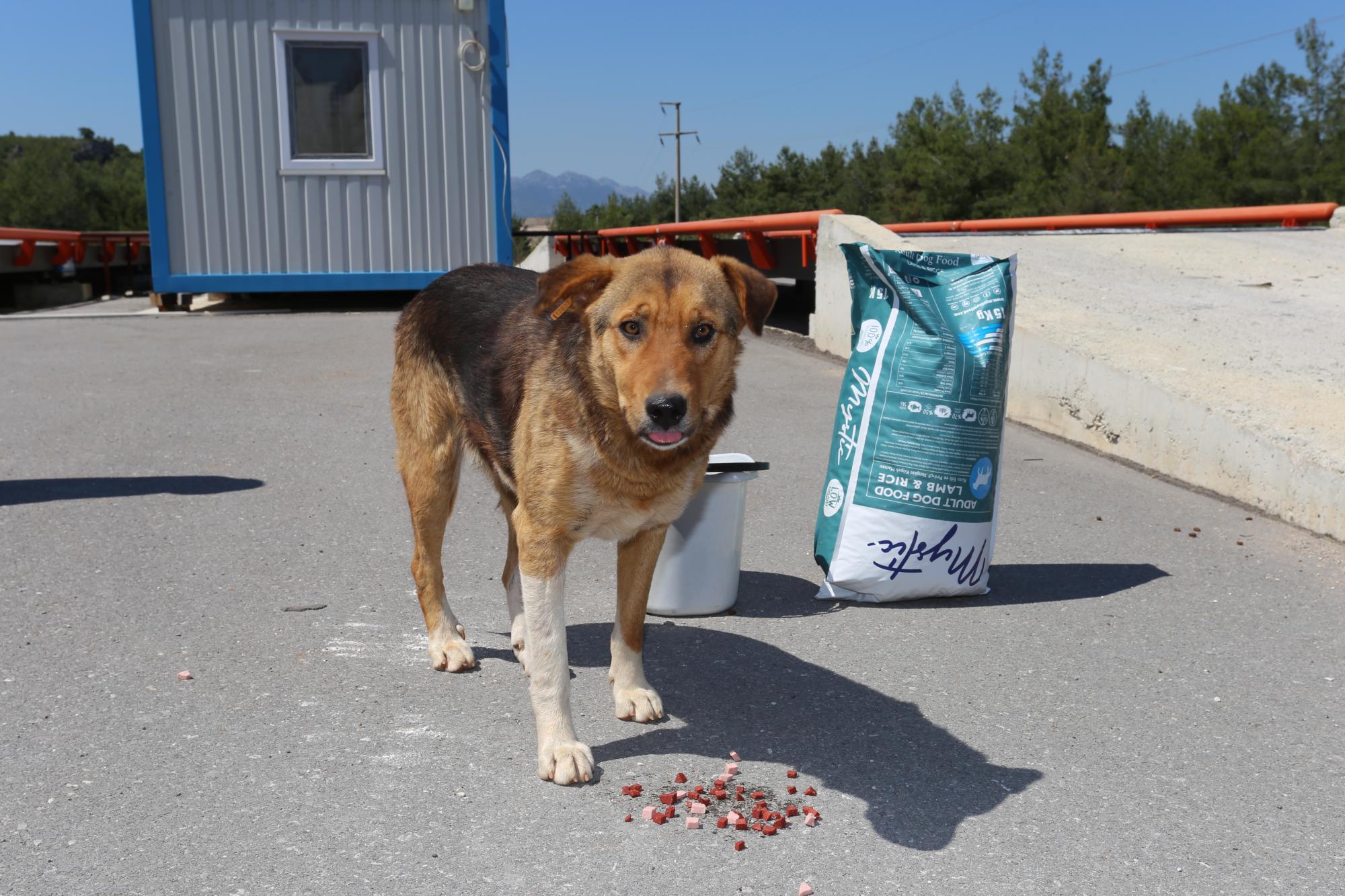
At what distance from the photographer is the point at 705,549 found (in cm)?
451

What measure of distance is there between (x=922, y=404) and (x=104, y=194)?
64.4 metres

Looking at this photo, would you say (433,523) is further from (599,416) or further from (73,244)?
(73,244)

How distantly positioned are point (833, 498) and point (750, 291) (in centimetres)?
170

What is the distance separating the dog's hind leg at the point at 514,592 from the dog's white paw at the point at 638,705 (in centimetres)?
41

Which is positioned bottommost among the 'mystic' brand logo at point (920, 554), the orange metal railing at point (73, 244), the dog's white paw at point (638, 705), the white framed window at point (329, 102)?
the dog's white paw at point (638, 705)

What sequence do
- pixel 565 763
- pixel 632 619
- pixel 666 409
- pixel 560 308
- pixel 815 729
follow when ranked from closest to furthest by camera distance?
pixel 666 409 < pixel 565 763 < pixel 560 308 < pixel 815 729 < pixel 632 619

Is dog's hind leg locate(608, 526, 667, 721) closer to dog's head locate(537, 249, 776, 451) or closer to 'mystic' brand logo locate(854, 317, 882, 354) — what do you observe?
dog's head locate(537, 249, 776, 451)

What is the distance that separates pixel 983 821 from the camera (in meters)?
2.99

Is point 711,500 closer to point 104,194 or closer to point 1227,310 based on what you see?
point 1227,310

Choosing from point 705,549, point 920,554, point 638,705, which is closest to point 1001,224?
point 920,554

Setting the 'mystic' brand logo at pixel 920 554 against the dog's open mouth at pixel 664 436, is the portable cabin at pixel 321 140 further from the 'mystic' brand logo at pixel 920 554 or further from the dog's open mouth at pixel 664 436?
the dog's open mouth at pixel 664 436

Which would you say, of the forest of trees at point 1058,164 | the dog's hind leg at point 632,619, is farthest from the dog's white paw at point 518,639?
the forest of trees at point 1058,164

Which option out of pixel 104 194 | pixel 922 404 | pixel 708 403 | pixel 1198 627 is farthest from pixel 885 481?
pixel 104 194

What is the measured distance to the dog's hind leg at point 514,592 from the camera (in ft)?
13.3
